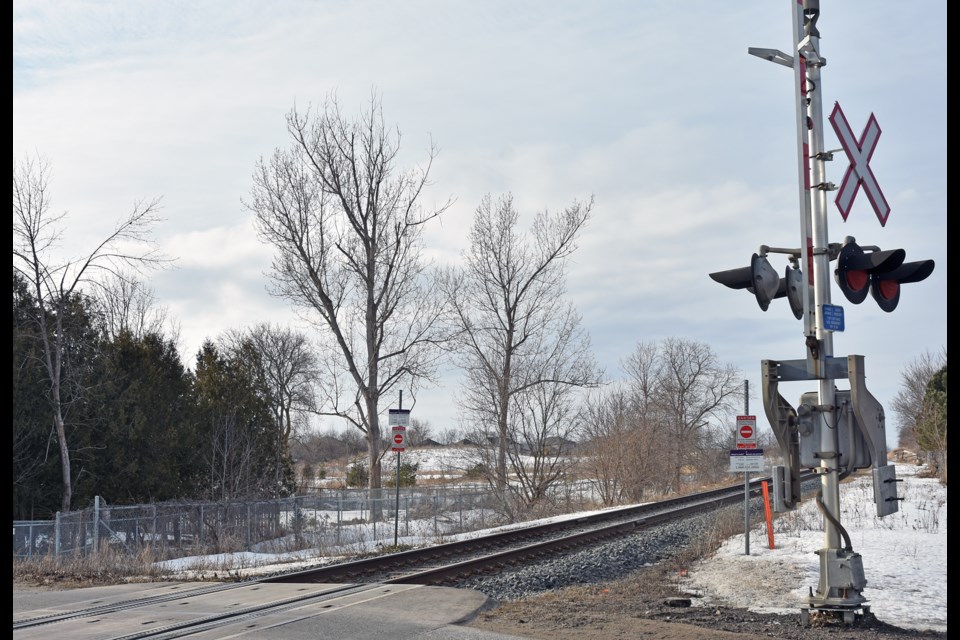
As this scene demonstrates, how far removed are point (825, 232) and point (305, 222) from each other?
30.3 meters

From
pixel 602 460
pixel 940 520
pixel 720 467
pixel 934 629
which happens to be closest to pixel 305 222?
pixel 602 460

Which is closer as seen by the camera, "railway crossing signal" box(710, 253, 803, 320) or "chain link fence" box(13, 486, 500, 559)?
"railway crossing signal" box(710, 253, 803, 320)

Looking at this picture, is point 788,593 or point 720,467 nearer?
point 788,593

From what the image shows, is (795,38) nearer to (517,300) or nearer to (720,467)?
(517,300)

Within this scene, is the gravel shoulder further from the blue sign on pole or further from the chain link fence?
the chain link fence

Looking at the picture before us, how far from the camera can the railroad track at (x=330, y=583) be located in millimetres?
9992

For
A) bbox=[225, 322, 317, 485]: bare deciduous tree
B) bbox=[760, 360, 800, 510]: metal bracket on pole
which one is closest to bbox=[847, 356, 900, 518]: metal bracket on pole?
bbox=[760, 360, 800, 510]: metal bracket on pole

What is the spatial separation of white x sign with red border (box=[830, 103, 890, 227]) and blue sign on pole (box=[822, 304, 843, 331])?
950 mm

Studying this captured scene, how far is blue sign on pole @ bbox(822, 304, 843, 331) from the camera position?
9414 millimetres

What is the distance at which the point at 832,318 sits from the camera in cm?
945

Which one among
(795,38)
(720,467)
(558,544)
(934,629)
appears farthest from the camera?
(720,467)

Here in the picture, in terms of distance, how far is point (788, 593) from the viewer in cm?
1180

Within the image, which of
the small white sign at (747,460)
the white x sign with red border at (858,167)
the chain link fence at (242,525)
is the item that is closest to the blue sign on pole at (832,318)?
the white x sign with red border at (858,167)
